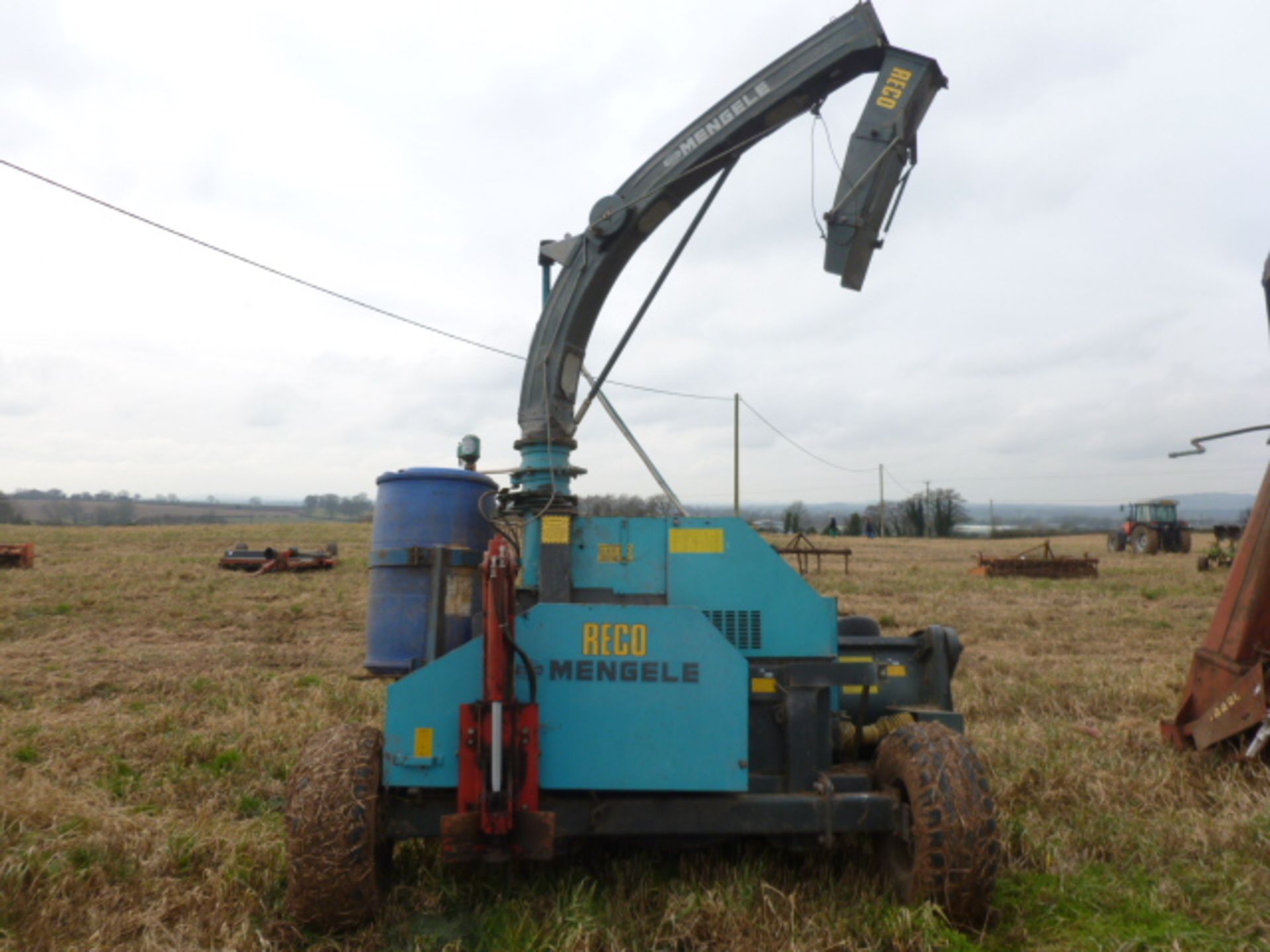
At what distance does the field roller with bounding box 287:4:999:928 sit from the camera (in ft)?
12.8

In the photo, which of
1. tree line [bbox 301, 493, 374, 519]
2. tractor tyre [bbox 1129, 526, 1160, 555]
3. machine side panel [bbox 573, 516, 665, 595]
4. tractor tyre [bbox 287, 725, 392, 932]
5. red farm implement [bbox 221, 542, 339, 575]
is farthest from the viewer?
tree line [bbox 301, 493, 374, 519]

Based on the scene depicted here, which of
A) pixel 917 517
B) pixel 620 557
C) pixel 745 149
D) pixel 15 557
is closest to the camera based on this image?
pixel 620 557

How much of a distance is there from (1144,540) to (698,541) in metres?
38.2

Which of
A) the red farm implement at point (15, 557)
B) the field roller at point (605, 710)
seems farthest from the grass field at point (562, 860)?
the red farm implement at point (15, 557)

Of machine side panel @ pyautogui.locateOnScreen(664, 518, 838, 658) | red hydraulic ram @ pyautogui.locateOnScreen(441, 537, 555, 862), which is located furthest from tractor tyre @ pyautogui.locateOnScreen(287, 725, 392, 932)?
machine side panel @ pyautogui.locateOnScreen(664, 518, 838, 658)

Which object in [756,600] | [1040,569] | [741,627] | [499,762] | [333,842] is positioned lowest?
[333,842]

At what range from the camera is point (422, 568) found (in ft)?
16.7

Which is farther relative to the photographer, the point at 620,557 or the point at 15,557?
the point at 15,557

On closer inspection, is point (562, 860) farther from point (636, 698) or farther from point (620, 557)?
point (620, 557)

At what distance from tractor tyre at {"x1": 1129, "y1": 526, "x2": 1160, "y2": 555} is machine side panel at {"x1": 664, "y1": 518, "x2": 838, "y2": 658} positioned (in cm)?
3647

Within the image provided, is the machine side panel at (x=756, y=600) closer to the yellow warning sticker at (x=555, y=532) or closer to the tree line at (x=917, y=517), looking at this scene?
the yellow warning sticker at (x=555, y=532)

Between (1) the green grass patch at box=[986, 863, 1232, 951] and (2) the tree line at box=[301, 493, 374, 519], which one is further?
(2) the tree line at box=[301, 493, 374, 519]

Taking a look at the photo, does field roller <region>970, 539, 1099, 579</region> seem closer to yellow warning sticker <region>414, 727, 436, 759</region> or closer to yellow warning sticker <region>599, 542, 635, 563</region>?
yellow warning sticker <region>599, 542, 635, 563</region>

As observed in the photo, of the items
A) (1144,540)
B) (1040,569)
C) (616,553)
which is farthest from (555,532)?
(1144,540)
